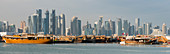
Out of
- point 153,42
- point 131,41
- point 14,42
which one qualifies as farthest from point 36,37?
point 153,42

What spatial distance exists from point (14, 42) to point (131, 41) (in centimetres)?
7196

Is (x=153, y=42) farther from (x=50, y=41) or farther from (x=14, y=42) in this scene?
(x=14, y=42)

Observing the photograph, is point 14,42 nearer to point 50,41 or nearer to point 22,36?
point 22,36

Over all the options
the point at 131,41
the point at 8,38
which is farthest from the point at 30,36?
the point at 131,41

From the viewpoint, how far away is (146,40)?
178m

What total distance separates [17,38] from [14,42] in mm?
3542

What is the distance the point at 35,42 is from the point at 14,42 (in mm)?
14365

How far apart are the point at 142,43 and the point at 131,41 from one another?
6666mm

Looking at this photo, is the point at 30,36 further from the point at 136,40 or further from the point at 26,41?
the point at 136,40

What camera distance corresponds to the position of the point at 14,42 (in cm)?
18012

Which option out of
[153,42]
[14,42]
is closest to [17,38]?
[14,42]

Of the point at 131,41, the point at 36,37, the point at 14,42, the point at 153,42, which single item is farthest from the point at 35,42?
the point at 153,42

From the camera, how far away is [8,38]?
181875mm

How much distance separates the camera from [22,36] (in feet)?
582
